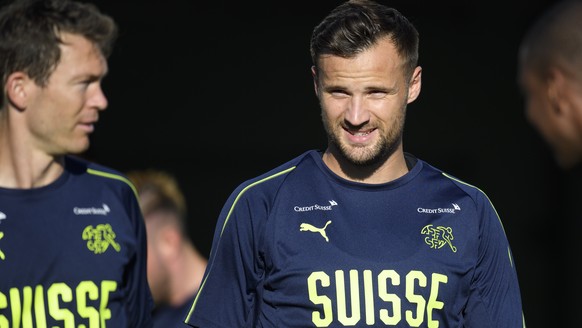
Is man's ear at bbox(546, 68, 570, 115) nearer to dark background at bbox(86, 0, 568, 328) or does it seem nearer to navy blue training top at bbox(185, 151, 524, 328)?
navy blue training top at bbox(185, 151, 524, 328)

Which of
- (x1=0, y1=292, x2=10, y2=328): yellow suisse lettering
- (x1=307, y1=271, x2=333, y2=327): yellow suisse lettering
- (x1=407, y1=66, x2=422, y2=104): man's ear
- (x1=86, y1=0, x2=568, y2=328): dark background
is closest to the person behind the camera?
(x1=307, y1=271, x2=333, y2=327): yellow suisse lettering

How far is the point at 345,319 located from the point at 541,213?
4.48 meters

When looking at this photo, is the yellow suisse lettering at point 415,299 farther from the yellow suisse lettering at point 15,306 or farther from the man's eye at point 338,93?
the yellow suisse lettering at point 15,306

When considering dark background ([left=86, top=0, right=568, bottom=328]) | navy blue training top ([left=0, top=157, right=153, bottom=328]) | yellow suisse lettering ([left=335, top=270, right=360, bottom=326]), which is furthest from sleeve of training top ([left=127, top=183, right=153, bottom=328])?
dark background ([left=86, top=0, right=568, bottom=328])

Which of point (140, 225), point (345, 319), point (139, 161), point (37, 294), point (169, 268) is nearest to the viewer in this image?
point (345, 319)

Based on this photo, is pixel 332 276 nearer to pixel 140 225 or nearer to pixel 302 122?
pixel 140 225

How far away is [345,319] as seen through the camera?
3795 millimetres

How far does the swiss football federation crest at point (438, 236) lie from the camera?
3913mm

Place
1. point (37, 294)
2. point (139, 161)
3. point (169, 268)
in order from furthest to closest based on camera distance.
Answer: point (139, 161), point (169, 268), point (37, 294)

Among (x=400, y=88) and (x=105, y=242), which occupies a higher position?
(x=400, y=88)

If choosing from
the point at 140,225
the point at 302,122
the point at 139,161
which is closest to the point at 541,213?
the point at 302,122

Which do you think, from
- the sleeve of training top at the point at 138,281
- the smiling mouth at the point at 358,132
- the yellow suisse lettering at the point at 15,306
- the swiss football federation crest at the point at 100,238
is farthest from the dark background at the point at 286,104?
the smiling mouth at the point at 358,132

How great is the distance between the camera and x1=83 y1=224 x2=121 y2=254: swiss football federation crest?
4426 millimetres

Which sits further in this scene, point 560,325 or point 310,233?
point 560,325
